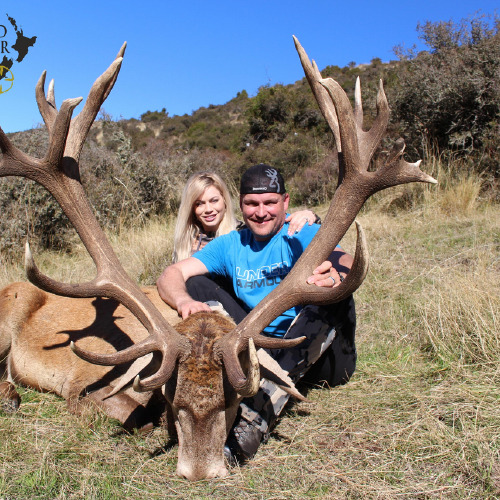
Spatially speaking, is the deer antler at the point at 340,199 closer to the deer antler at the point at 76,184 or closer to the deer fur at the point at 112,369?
the deer fur at the point at 112,369

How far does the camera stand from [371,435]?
3105mm

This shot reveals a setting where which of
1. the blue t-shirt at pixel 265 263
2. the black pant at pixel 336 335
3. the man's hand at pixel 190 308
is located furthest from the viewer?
the blue t-shirt at pixel 265 263

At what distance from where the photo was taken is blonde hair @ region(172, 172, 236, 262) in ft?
17.0

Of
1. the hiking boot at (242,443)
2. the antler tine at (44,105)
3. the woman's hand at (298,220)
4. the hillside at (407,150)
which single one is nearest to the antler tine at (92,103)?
the antler tine at (44,105)

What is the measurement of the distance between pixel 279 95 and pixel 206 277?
16.9 meters

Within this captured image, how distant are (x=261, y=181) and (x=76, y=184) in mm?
1392

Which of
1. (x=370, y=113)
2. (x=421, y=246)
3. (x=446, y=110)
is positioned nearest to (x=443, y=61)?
(x=446, y=110)

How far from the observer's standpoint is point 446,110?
939 centimetres

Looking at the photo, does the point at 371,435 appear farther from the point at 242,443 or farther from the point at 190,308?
the point at 190,308

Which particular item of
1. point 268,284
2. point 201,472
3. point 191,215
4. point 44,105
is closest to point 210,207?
point 191,215

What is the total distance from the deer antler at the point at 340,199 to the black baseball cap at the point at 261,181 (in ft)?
2.19

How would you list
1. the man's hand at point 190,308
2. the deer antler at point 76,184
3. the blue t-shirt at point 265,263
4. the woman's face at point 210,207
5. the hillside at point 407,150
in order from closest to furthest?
the deer antler at point 76,184
the man's hand at point 190,308
the blue t-shirt at point 265,263
the woman's face at point 210,207
the hillside at point 407,150

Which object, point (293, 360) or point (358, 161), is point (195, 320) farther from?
point (358, 161)

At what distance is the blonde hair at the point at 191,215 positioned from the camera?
17.0 ft
